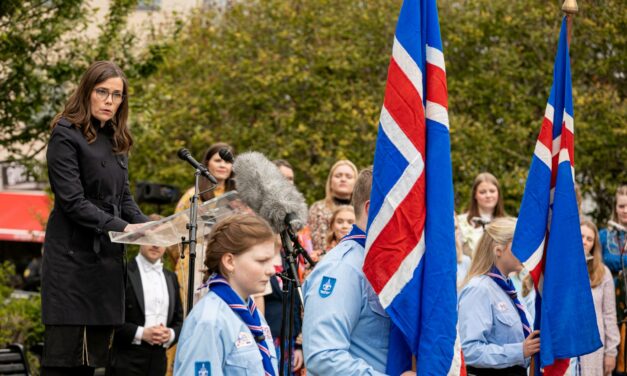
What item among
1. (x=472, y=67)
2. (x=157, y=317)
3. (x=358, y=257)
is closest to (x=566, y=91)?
(x=358, y=257)

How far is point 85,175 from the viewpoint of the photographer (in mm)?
5582

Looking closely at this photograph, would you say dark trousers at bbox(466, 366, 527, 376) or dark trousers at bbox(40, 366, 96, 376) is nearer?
dark trousers at bbox(40, 366, 96, 376)

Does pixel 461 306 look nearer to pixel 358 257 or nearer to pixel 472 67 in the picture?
pixel 358 257

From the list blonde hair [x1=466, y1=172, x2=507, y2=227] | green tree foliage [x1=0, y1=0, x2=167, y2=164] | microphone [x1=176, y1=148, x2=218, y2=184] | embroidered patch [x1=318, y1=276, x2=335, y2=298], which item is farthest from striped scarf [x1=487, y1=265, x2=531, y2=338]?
green tree foliage [x1=0, y1=0, x2=167, y2=164]

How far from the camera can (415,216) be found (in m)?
4.48

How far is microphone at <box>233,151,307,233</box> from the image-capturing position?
5.82m

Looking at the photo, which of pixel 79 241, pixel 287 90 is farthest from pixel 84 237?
pixel 287 90

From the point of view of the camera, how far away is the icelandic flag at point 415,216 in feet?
14.2

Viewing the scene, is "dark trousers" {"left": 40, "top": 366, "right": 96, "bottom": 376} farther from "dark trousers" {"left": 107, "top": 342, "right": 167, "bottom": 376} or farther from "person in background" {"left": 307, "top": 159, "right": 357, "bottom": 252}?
"person in background" {"left": 307, "top": 159, "right": 357, "bottom": 252}

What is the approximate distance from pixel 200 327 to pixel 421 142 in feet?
4.20

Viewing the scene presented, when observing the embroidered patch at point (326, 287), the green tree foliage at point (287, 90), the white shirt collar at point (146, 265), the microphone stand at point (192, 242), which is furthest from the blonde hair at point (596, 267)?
the green tree foliage at point (287, 90)

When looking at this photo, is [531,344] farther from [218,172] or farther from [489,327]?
[218,172]

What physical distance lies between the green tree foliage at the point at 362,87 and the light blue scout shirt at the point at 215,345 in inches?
449

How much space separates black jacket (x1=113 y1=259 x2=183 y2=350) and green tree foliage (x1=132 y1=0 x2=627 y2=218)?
750 cm
